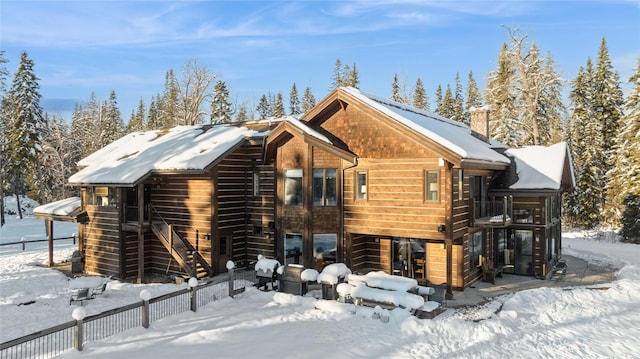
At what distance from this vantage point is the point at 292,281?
16.6 metres

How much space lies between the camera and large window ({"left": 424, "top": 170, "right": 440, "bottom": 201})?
17.3 meters

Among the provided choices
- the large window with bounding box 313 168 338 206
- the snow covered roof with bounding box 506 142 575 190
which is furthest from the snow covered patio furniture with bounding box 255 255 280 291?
the snow covered roof with bounding box 506 142 575 190

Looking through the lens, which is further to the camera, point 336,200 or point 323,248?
point 323,248

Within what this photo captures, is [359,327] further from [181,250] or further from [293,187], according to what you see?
[181,250]

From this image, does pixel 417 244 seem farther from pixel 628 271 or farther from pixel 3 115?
pixel 3 115

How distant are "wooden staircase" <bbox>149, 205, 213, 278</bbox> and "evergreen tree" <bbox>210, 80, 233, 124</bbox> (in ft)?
131

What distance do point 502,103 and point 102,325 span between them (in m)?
41.1

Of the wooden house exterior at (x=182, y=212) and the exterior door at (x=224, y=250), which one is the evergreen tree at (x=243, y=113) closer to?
the wooden house exterior at (x=182, y=212)

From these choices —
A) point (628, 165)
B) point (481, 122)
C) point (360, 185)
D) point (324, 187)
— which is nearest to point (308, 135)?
point (324, 187)

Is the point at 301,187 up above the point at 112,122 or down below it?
below

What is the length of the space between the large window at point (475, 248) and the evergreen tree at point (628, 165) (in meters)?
19.7

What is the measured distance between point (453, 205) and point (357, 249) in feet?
16.8

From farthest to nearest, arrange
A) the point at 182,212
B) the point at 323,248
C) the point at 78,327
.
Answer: the point at 182,212 < the point at 323,248 < the point at 78,327

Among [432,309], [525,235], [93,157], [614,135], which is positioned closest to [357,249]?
[432,309]
